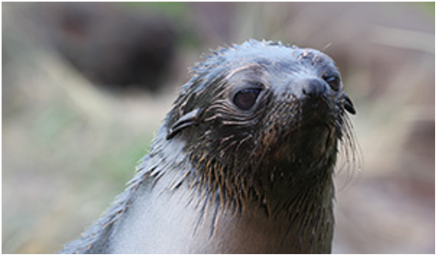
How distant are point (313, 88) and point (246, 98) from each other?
23 centimetres

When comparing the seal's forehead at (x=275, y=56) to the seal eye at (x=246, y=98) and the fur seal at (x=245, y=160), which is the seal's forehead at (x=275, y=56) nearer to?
the fur seal at (x=245, y=160)

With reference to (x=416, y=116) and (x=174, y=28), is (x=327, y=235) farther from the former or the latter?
(x=174, y=28)

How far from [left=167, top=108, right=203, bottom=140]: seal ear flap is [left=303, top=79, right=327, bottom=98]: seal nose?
388 mm

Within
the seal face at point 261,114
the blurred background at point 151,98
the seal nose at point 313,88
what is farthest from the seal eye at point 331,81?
the blurred background at point 151,98

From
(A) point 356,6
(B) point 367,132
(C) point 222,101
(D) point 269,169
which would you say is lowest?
(D) point 269,169

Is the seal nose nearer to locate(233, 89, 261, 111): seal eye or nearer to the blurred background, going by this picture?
locate(233, 89, 261, 111): seal eye

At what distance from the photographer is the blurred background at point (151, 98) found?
6.23 metres

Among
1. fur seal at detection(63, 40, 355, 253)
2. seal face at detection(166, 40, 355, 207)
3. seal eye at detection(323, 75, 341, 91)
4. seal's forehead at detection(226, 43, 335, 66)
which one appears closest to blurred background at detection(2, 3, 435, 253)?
fur seal at detection(63, 40, 355, 253)

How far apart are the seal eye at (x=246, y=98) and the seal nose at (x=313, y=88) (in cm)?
17

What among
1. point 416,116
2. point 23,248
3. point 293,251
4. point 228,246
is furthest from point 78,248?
point 416,116

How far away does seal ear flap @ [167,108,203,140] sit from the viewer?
2371 millimetres

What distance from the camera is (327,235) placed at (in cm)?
259

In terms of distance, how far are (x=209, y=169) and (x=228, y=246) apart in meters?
0.26

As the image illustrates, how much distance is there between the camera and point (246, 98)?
228cm
